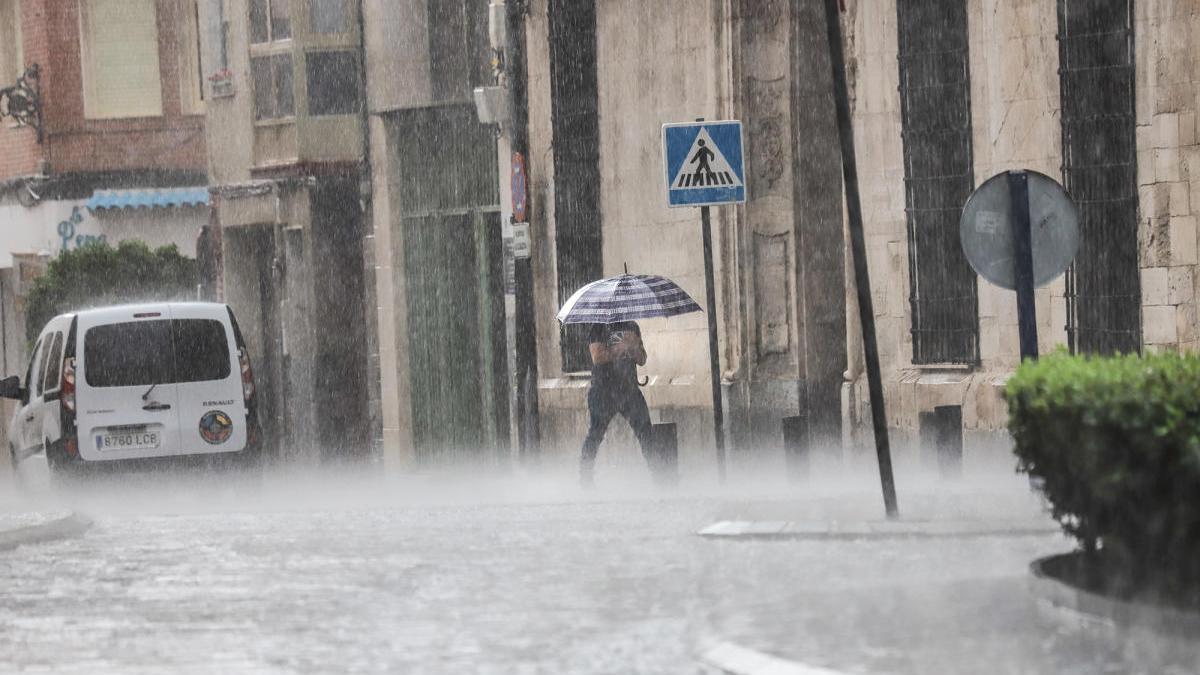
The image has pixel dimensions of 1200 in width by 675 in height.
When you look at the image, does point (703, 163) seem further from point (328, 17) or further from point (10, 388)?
point (328, 17)

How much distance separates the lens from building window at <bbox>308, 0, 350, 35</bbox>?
3412 centimetres

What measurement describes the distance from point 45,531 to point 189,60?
83.2ft

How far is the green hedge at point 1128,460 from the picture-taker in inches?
391

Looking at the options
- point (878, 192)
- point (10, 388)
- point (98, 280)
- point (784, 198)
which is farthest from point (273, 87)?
point (878, 192)

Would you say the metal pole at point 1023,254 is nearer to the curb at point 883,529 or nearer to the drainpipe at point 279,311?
the curb at point 883,529

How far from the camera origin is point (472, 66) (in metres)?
31.3

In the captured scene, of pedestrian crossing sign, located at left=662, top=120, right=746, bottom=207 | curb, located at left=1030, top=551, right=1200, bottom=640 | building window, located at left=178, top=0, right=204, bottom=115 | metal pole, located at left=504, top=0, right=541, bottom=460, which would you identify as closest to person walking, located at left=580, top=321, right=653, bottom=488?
pedestrian crossing sign, located at left=662, top=120, right=746, bottom=207

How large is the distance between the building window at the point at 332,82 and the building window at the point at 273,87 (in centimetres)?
42

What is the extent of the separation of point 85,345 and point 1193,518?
1389 cm

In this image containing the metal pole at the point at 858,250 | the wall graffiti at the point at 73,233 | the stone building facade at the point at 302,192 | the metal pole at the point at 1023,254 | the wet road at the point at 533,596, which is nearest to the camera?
the wet road at the point at 533,596

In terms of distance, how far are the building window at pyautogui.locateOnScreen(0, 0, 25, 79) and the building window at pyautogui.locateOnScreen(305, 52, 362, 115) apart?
445 inches

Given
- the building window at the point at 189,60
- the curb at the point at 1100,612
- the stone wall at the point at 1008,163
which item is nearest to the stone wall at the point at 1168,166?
the stone wall at the point at 1008,163

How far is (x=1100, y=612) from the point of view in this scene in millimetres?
10320

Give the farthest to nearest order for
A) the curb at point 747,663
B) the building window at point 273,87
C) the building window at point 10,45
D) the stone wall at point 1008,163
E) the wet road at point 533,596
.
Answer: the building window at point 10,45 < the building window at point 273,87 < the stone wall at point 1008,163 < the wet road at point 533,596 < the curb at point 747,663
